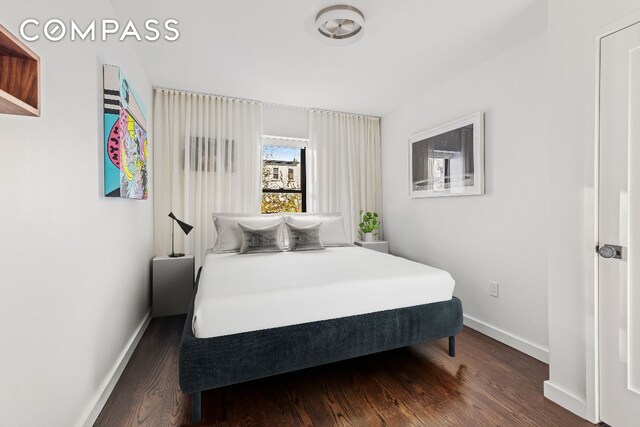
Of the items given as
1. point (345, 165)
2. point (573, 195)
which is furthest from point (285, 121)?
point (573, 195)

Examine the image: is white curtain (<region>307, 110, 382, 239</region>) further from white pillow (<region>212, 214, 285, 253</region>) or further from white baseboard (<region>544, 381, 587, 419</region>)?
white baseboard (<region>544, 381, 587, 419</region>)

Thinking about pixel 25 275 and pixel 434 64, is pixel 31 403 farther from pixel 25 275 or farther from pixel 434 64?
pixel 434 64

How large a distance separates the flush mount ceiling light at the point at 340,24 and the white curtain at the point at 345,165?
73.4 inches

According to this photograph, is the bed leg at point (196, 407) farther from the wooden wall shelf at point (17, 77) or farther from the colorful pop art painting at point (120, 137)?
the wooden wall shelf at point (17, 77)

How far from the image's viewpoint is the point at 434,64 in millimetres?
2826

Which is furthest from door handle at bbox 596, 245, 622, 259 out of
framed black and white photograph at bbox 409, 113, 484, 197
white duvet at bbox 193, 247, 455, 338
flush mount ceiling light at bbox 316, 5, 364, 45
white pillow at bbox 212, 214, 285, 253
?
white pillow at bbox 212, 214, 285, 253

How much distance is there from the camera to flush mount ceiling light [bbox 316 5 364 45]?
198cm

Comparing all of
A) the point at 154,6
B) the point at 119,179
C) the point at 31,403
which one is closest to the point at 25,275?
the point at 31,403

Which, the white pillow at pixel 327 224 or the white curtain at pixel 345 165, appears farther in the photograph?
the white curtain at pixel 345 165

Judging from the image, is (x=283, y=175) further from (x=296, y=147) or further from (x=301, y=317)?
(x=301, y=317)

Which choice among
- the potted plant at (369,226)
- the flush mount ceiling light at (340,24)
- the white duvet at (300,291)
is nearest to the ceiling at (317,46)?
the flush mount ceiling light at (340,24)

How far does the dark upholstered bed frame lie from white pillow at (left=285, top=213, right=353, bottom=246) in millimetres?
1554

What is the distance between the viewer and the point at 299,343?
5.76 ft

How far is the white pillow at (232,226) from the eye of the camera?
3.17 m
